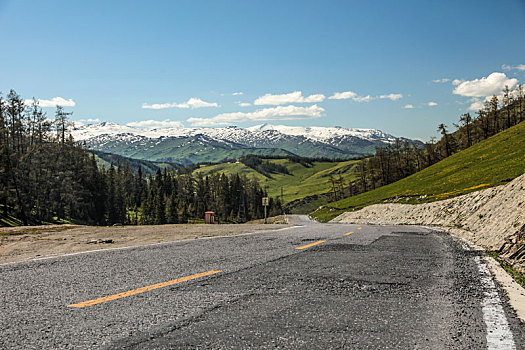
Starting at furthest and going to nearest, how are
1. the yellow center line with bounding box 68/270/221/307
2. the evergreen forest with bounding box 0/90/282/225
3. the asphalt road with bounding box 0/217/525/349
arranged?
the evergreen forest with bounding box 0/90/282/225
the yellow center line with bounding box 68/270/221/307
the asphalt road with bounding box 0/217/525/349

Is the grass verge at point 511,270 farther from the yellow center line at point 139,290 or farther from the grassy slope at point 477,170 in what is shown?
the grassy slope at point 477,170

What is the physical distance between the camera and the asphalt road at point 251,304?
3596 millimetres

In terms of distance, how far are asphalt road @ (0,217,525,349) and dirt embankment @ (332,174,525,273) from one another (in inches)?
169

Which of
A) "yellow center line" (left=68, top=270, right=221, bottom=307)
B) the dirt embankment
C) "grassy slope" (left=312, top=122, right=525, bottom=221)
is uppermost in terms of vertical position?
"grassy slope" (left=312, top=122, right=525, bottom=221)

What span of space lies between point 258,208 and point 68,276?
135 meters

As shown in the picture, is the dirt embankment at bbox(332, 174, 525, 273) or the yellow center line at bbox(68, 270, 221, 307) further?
the dirt embankment at bbox(332, 174, 525, 273)

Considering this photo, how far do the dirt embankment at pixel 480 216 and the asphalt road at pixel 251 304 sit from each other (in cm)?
430

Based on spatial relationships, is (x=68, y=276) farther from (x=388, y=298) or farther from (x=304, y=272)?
(x=388, y=298)

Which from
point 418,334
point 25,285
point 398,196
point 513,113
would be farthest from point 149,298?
point 513,113

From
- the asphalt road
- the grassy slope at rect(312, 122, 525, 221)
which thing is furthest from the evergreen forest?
the grassy slope at rect(312, 122, 525, 221)

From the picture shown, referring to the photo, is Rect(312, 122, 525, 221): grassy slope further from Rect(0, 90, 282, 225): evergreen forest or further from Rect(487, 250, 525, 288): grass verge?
Rect(0, 90, 282, 225): evergreen forest

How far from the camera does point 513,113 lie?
9688 cm

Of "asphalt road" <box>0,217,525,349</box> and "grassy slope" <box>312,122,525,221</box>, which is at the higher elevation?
"grassy slope" <box>312,122,525,221</box>

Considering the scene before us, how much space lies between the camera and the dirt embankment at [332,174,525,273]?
11156 millimetres
